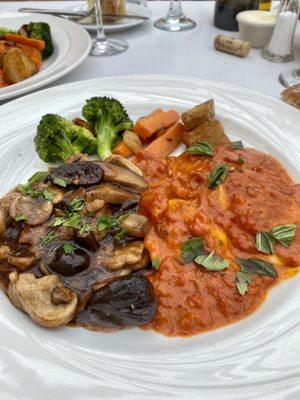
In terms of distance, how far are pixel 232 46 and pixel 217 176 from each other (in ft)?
5.89

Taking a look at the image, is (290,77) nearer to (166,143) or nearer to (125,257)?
(166,143)

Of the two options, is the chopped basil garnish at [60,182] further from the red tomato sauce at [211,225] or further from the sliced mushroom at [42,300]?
the sliced mushroom at [42,300]

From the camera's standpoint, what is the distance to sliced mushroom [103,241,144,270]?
5.95ft

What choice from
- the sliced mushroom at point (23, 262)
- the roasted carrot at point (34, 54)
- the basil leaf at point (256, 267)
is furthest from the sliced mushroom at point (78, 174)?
the roasted carrot at point (34, 54)

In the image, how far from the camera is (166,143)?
2.66 meters

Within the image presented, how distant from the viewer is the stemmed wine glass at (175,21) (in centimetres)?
410

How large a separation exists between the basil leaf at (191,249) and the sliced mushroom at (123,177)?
48 centimetres

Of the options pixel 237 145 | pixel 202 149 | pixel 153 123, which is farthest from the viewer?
pixel 153 123

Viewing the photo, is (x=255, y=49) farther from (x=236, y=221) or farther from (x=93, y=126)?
(x=236, y=221)

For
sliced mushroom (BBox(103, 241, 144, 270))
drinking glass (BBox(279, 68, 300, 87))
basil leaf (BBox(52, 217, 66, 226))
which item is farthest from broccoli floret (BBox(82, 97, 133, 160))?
drinking glass (BBox(279, 68, 300, 87))

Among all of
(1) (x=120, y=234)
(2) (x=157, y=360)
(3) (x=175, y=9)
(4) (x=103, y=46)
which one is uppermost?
(3) (x=175, y=9)

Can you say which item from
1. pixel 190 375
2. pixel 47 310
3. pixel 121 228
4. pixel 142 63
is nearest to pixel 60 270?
pixel 47 310

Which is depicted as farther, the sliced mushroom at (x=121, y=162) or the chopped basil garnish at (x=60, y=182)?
the sliced mushroom at (x=121, y=162)

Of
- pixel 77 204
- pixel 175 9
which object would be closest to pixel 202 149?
pixel 77 204
